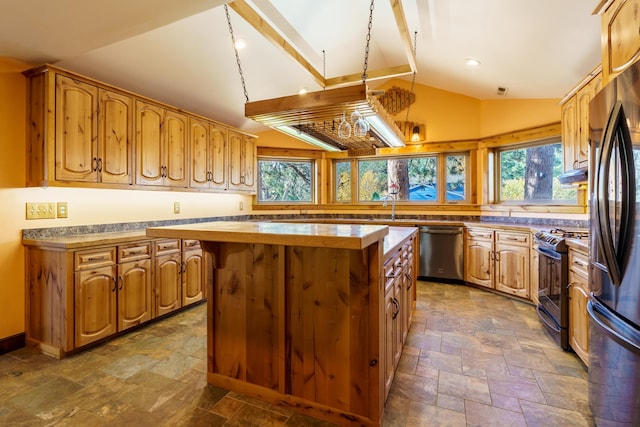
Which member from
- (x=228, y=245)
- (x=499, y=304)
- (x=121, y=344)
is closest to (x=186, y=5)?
(x=228, y=245)

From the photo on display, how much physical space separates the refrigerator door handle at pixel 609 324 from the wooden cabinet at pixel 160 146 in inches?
137

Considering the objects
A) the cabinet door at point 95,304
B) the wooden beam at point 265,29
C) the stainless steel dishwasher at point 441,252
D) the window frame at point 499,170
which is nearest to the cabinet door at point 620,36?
the wooden beam at point 265,29

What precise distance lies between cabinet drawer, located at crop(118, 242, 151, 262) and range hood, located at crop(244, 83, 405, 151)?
5.31 feet

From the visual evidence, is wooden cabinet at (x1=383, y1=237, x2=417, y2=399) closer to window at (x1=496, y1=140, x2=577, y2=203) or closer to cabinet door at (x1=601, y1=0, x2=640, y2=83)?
cabinet door at (x1=601, y1=0, x2=640, y2=83)

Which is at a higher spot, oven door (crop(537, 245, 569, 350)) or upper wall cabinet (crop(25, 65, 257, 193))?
upper wall cabinet (crop(25, 65, 257, 193))

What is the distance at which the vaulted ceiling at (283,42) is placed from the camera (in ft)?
6.28

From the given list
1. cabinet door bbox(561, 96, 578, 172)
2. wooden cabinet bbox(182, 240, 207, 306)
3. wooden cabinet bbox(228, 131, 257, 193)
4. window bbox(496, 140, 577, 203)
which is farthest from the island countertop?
window bbox(496, 140, 577, 203)

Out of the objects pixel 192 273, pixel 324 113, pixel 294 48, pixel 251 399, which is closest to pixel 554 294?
pixel 324 113

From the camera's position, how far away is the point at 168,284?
10.0 ft

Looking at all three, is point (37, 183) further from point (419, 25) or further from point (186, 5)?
point (419, 25)

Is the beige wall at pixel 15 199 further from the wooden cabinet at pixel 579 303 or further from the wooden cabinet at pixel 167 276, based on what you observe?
the wooden cabinet at pixel 579 303

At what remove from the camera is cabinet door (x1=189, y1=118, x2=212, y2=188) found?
3518 millimetres

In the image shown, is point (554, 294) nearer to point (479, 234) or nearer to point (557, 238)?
point (557, 238)

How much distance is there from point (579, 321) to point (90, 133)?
401 cm
